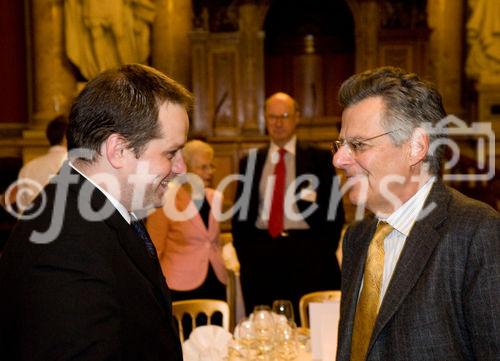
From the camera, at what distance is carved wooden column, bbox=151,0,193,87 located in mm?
9219

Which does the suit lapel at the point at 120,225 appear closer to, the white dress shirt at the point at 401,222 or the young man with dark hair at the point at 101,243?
the young man with dark hair at the point at 101,243

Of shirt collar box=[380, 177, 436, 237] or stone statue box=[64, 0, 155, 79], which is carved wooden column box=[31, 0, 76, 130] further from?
shirt collar box=[380, 177, 436, 237]

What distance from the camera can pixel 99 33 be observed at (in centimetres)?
841

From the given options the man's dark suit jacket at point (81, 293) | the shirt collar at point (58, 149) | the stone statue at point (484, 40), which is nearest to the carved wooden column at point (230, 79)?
the stone statue at point (484, 40)

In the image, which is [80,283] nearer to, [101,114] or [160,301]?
[160,301]

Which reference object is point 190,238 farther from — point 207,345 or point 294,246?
point 207,345

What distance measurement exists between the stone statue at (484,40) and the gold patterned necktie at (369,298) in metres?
7.74

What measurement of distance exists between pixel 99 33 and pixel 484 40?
193 inches

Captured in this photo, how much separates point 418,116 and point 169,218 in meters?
2.50

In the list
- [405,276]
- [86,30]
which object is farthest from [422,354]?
[86,30]

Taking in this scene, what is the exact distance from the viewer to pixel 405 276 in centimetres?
163

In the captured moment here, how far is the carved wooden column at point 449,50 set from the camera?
954 centimetres

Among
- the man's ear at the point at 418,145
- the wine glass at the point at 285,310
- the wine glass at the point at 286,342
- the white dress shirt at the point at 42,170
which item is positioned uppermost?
the man's ear at the point at 418,145

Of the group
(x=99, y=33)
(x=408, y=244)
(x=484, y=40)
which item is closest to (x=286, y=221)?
(x=408, y=244)
